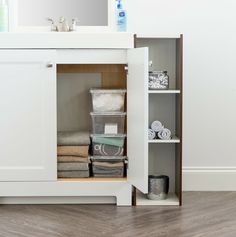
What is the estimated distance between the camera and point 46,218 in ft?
9.86

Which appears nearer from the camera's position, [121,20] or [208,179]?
[121,20]

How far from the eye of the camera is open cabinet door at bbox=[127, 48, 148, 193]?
300cm

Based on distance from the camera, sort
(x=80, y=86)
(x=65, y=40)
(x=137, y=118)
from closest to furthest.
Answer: (x=137, y=118), (x=65, y=40), (x=80, y=86)

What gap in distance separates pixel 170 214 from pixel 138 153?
35 centimetres

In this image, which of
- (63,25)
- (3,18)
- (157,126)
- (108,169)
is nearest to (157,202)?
(108,169)

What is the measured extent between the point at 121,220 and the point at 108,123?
62 centimetres

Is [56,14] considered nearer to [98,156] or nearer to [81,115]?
[81,115]

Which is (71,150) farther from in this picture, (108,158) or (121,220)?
(121,220)

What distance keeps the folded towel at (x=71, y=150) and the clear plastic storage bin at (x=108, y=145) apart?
64mm

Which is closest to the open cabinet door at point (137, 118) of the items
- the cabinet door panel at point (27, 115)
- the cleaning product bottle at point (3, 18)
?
the cabinet door panel at point (27, 115)

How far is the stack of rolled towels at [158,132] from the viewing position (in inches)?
134

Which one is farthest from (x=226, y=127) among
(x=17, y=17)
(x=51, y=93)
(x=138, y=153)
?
(x=17, y=17)

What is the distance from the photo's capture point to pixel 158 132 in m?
3.43

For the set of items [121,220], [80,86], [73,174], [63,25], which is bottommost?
[121,220]
